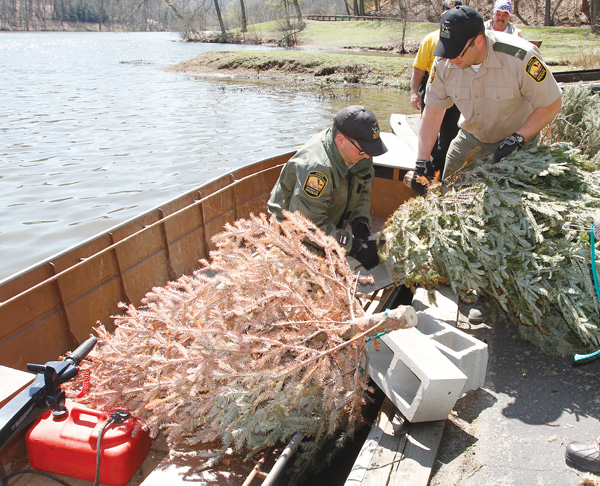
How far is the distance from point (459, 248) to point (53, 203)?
396 inches

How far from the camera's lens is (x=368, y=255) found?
12.9ft

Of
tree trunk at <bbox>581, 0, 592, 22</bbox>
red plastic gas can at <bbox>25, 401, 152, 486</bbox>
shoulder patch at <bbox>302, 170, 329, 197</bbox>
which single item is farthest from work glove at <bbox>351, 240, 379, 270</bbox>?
tree trunk at <bbox>581, 0, 592, 22</bbox>

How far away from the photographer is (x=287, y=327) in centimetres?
273

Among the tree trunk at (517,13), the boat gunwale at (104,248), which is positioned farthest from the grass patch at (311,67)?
the boat gunwale at (104,248)

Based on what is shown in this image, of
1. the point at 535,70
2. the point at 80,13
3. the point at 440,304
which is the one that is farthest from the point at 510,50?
the point at 80,13

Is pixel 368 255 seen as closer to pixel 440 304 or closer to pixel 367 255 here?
pixel 367 255

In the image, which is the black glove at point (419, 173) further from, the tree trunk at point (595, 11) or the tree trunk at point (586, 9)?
the tree trunk at point (586, 9)

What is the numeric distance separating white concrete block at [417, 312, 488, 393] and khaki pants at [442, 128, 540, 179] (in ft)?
4.71

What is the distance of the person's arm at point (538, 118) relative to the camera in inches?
145

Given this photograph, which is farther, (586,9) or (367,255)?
(586,9)

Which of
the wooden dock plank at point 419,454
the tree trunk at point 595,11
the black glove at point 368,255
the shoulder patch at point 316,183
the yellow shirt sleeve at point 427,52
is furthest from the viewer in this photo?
the tree trunk at point 595,11

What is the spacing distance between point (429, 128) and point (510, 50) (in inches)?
34.3

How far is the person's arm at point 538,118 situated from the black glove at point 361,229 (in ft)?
4.70

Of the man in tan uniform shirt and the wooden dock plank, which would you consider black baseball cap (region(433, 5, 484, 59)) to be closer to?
the man in tan uniform shirt
